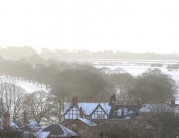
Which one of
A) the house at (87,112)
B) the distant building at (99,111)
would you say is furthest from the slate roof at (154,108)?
the house at (87,112)

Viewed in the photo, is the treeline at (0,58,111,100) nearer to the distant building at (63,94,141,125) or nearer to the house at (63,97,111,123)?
the distant building at (63,94,141,125)

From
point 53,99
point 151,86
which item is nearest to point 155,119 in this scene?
point 53,99

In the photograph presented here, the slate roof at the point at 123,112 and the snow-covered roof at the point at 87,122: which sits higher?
the slate roof at the point at 123,112

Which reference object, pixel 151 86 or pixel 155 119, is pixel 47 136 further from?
pixel 151 86

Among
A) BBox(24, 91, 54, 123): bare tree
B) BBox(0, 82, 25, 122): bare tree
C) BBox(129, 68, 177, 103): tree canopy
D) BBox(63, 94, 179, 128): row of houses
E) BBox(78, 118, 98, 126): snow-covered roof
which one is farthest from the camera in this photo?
BBox(129, 68, 177, 103): tree canopy

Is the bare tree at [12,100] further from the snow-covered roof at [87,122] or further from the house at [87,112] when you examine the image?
the snow-covered roof at [87,122]

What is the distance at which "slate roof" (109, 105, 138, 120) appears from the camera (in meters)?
47.7

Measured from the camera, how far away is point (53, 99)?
2324 inches

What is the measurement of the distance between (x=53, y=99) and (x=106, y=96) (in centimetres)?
789

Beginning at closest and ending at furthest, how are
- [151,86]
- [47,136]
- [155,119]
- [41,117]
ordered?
[47,136]
[155,119]
[41,117]
[151,86]

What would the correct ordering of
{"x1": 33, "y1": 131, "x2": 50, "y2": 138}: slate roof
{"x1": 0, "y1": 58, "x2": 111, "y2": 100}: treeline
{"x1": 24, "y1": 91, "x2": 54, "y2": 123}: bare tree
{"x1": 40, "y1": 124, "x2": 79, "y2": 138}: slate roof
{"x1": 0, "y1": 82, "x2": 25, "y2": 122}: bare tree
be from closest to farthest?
{"x1": 33, "y1": 131, "x2": 50, "y2": 138}: slate roof
{"x1": 40, "y1": 124, "x2": 79, "y2": 138}: slate roof
{"x1": 24, "y1": 91, "x2": 54, "y2": 123}: bare tree
{"x1": 0, "y1": 82, "x2": 25, "y2": 122}: bare tree
{"x1": 0, "y1": 58, "x2": 111, "y2": 100}: treeline

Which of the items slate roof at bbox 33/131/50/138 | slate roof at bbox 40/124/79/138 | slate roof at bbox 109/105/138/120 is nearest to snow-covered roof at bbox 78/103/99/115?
slate roof at bbox 109/105/138/120

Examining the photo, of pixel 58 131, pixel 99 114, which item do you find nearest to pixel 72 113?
pixel 99 114

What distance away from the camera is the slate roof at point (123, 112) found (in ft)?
156
